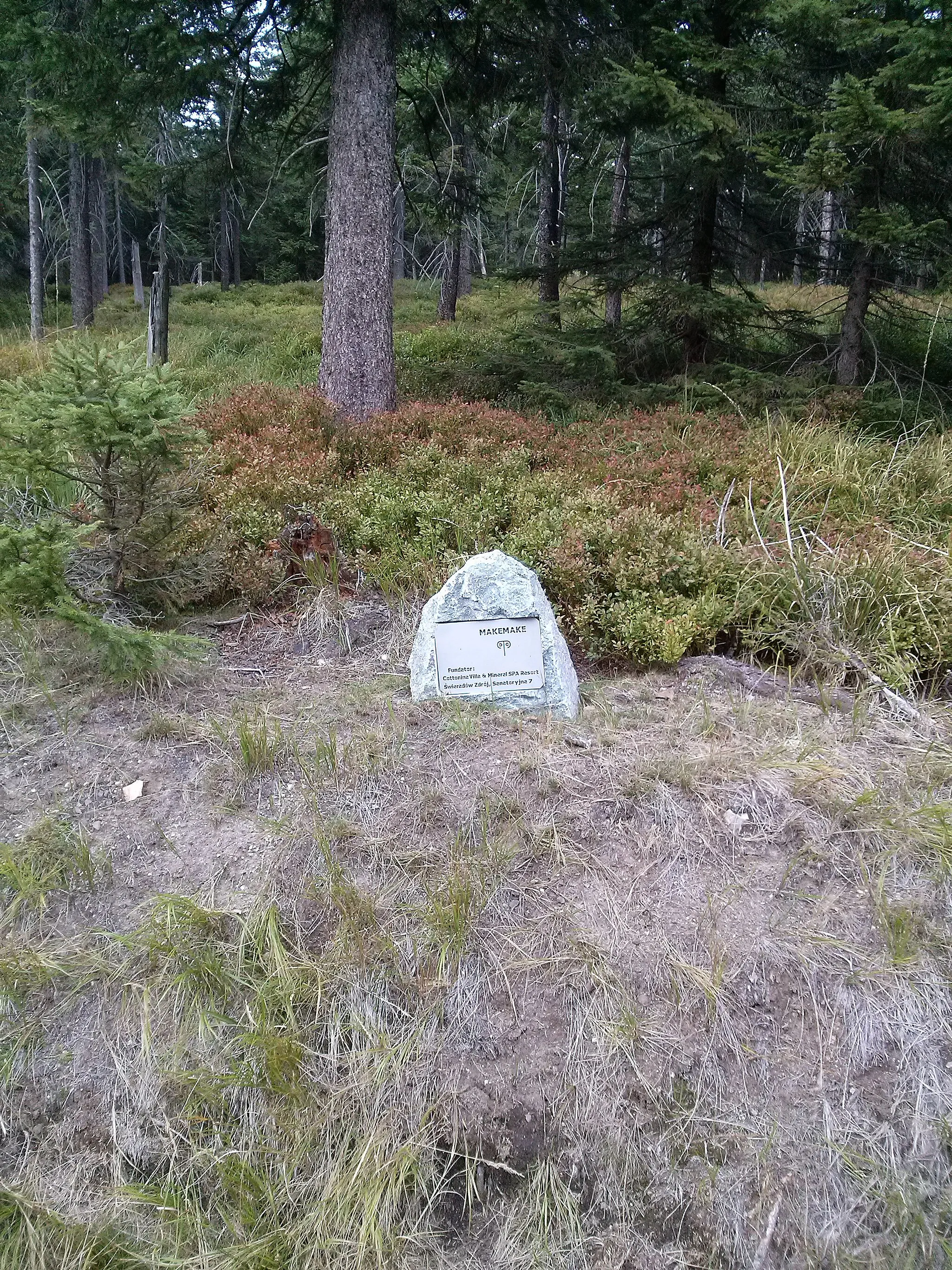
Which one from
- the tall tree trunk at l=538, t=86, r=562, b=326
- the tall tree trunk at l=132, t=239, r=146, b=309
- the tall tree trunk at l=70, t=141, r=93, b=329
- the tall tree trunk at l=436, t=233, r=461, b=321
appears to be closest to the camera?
the tall tree trunk at l=538, t=86, r=562, b=326

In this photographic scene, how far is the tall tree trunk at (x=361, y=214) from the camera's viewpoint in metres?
6.77

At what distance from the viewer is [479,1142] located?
2395 millimetres

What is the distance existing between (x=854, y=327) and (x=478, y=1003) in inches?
302

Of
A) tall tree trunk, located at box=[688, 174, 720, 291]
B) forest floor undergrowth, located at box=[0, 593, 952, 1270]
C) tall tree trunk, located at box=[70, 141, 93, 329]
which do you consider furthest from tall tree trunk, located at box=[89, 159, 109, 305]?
forest floor undergrowth, located at box=[0, 593, 952, 1270]

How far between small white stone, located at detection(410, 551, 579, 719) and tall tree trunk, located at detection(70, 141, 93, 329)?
1776 cm

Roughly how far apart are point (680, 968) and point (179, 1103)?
166 cm

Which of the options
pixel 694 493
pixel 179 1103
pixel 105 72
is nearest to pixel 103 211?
pixel 105 72

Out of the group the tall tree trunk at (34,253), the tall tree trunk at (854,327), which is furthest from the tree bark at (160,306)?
the tall tree trunk at (34,253)

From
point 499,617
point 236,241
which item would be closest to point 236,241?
point 236,241

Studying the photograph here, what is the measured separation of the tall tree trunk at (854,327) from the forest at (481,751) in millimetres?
49

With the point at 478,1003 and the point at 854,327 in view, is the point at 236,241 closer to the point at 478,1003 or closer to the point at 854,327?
the point at 854,327

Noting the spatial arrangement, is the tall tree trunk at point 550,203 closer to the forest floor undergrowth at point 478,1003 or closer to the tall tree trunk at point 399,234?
the forest floor undergrowth at point 478,1003

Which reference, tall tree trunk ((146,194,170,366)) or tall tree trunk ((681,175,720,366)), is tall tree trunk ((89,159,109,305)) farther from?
tall tree trunk ((681,175,720,366))

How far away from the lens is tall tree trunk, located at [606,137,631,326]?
8844mm
